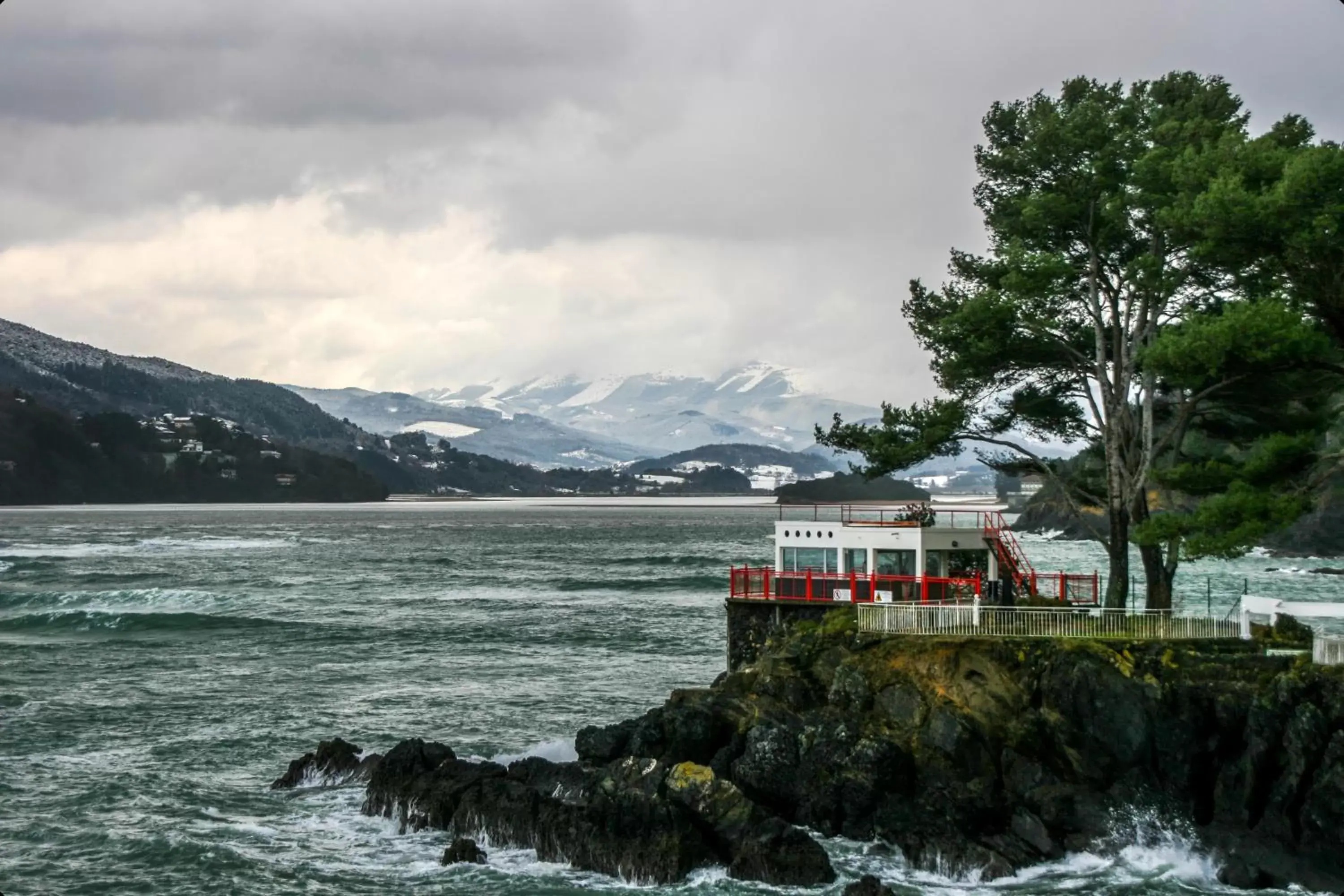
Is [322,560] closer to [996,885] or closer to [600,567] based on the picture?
[600,567]

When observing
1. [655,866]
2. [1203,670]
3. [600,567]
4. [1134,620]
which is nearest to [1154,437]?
[1134,620]

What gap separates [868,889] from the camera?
862 inches

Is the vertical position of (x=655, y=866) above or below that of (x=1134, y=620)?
below

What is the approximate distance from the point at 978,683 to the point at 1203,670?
4.39m

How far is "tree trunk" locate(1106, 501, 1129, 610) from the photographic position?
3428cm

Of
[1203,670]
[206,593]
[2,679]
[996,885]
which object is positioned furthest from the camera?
[206,593]

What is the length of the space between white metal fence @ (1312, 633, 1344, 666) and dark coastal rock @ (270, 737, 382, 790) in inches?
805

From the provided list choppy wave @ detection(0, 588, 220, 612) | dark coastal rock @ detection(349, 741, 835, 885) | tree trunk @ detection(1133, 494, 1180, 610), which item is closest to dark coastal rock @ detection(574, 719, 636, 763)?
dark coastal rock @ detection(349, 741, 835, 885)

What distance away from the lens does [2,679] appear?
47.2 metres

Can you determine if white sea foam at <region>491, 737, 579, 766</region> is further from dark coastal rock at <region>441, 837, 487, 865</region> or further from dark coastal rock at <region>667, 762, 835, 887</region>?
dark coastal rock at <region>667, 762, 835, 887</region>

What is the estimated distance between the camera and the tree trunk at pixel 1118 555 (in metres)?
34.3

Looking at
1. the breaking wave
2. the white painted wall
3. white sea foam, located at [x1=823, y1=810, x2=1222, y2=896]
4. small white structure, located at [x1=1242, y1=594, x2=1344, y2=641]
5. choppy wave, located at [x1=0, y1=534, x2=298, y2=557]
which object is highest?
the white painted wall

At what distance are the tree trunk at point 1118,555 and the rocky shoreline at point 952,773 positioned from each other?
5.22 meters

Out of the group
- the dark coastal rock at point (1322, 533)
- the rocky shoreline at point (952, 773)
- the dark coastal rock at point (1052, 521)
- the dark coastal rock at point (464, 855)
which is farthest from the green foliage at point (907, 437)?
the dark coastal rock at point (1052, 521)
